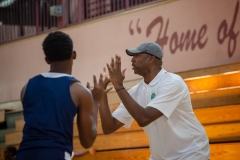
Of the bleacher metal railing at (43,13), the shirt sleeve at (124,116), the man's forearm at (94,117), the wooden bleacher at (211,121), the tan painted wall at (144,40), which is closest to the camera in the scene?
the man's forearm at (94,117)

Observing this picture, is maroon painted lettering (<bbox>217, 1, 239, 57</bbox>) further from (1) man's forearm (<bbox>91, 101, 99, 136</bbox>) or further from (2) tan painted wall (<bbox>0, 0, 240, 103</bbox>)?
(1) man's forearm (<bbox>91, 101, 99, 136</bbox>)

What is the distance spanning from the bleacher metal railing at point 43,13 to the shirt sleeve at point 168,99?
4.93m

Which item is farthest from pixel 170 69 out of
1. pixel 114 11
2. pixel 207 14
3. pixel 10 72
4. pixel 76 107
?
pixel 76 107

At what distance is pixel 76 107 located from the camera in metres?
2.47

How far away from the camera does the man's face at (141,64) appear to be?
3.71 meters

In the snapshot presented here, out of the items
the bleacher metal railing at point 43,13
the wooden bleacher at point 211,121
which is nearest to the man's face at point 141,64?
the wooden bleacher at point 211,121

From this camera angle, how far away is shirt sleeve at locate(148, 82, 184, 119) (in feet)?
11.1

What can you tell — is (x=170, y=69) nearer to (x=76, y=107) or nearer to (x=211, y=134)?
(x=211, y=134)

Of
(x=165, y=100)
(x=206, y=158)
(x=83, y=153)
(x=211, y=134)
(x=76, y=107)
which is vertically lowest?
(x=83, y=153)

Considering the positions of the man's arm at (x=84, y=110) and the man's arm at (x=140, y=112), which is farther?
the man's arm at (x=140, y=112)

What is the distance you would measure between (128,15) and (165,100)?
202 inches

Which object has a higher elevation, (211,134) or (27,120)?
(27,120)

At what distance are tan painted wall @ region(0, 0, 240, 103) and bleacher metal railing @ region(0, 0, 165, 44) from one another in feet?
0.82

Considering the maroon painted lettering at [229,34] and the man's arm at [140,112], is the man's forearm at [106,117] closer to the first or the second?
the man's arm at [140,112]
